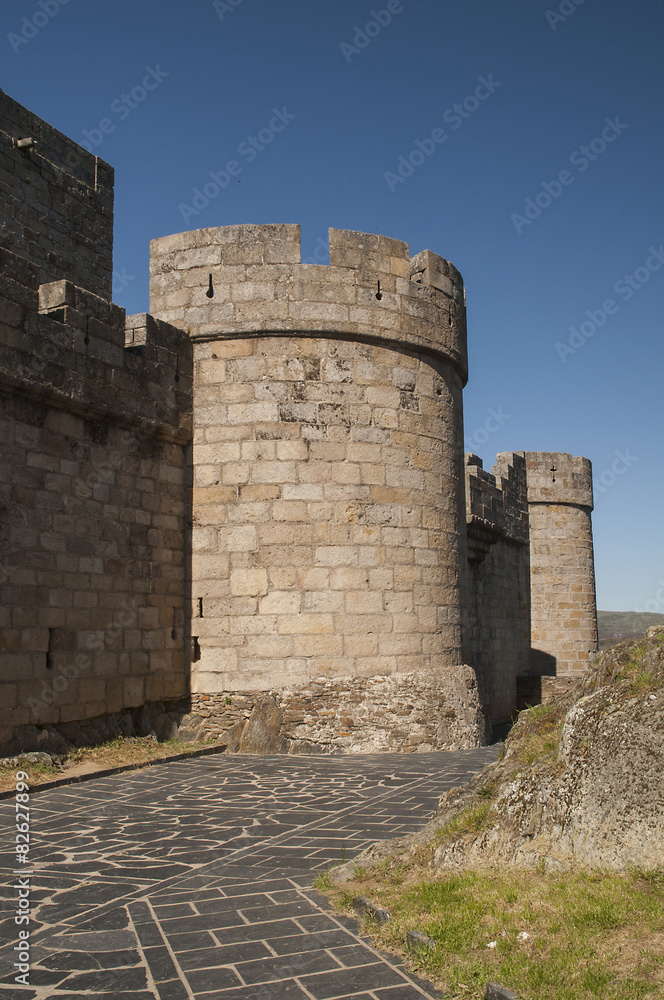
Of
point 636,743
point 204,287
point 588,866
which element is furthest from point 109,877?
point 204,287

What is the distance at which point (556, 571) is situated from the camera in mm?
16922

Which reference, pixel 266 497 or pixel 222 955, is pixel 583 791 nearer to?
pixel 222 955

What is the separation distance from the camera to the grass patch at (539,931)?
105 inches

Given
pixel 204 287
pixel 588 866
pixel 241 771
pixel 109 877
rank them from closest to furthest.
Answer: pixel 588 866 → pixel 109 877 → pixel 241 771 → pixel 204 287

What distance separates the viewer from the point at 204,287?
9.41m

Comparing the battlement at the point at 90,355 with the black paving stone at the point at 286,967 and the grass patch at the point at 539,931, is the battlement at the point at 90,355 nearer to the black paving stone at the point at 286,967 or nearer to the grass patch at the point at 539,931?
the black paving stone at the point at 286,967

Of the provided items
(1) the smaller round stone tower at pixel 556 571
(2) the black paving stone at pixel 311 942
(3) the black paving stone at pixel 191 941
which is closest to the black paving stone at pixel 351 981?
(2) the black paving stone at pixel 311 942

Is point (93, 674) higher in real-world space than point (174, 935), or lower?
higher

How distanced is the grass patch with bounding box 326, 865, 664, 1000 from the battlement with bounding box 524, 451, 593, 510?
13.8m

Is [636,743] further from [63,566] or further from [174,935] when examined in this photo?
[63,566]

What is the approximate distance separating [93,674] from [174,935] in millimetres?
4617

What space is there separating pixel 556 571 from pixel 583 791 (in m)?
13.9

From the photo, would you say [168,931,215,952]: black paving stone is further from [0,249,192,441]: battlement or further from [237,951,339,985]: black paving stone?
[0,249,192,441]: battlement

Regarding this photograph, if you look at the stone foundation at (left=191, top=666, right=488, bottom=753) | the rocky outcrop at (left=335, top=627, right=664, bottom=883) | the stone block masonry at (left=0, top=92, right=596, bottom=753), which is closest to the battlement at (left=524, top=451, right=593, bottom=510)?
the stone block masonry at (left=0, top=92, right=596, bottom=753)
